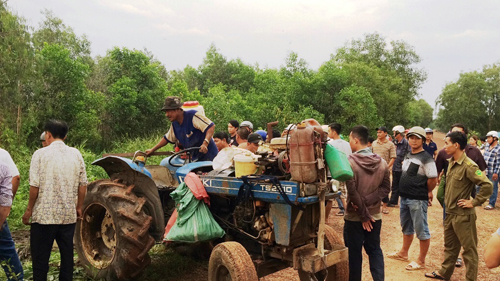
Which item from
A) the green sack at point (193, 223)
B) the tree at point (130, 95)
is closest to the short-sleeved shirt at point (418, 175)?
the green sack at point (193, 223)

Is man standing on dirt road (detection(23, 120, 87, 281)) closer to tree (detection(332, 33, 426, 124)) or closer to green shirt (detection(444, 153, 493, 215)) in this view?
green shirt (detection(444, 153, 493, 215))

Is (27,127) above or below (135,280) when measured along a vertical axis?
above

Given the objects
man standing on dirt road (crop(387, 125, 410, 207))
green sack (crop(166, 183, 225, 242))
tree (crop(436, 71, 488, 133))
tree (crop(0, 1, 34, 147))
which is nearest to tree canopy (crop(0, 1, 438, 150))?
tree (crop(0, 1, 34, 147))

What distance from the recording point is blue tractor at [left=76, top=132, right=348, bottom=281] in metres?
3.56

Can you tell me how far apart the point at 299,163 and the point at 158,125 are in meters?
17.4

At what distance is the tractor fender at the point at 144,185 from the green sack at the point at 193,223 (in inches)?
25.0

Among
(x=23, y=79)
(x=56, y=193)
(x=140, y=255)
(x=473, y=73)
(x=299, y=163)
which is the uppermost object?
(x=473, y=73)

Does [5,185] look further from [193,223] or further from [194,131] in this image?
[194,131]

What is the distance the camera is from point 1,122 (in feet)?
39.4

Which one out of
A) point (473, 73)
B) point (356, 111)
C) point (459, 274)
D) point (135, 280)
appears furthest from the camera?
point (473, 73)

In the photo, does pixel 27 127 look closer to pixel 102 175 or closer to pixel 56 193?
pixel 102 175

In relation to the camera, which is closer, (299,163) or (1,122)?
(299,163)

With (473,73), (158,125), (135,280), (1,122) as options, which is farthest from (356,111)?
(473,73)

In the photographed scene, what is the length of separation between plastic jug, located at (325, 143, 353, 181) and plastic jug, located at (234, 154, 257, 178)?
0.72 metres
